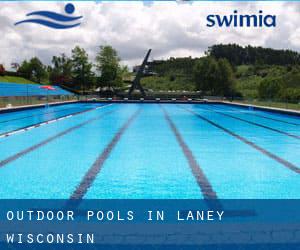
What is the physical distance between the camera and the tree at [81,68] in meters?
55.7

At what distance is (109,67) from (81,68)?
3821mm

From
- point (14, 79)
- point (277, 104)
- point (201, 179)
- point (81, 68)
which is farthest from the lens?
point (14, 79)

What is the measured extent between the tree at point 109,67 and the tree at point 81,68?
149 cm

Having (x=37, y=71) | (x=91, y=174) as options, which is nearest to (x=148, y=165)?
(x=91, y=174)

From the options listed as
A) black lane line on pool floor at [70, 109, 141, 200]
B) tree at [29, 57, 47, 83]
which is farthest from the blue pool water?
tree at [29, 57, 47, 83]

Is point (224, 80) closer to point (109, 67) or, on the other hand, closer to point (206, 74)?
point (206, 74)

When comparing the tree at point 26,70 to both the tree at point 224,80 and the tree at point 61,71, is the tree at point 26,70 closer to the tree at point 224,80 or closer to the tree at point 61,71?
the tree at point 61,71

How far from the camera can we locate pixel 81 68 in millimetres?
→ 56250

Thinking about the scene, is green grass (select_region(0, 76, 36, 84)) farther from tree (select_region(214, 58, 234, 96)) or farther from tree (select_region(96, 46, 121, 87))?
tree (select_region(214, 58, 234, 96))

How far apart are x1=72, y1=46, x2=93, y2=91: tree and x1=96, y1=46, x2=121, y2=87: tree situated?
1.49 m

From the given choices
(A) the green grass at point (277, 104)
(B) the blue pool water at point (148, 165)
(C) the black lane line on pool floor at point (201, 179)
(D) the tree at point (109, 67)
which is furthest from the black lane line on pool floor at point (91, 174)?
(D) the tree at point (109, 67)

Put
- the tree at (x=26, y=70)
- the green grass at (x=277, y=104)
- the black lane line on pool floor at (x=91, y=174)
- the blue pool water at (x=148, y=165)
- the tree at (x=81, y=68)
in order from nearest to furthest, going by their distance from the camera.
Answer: the black lane line on pool floor at (x=91, y=174) → the blue pool water at (x=148, y=165) → the green grass at (x=277, y=104) → the tree at (x=81, y=68) → the tree at (x=26, y=70)

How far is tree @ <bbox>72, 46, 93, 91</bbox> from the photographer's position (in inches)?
2192

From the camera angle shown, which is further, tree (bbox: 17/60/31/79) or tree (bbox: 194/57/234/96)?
tree (bbox: 17/60/31/79)
